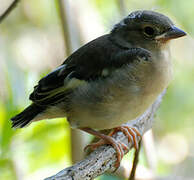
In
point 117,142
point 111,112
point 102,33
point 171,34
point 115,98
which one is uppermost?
point 102,33

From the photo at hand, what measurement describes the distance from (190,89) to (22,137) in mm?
3311

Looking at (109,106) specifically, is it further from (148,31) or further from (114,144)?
(148,31)

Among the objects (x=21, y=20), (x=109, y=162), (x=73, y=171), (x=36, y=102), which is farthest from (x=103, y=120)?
(x=21, y=20)

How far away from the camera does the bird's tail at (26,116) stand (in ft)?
12.1

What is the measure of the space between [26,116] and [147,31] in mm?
1307

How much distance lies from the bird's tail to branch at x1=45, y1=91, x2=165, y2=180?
650mm

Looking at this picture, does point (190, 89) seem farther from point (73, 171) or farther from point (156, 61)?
point (73, 171)

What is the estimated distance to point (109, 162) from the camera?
11.7 feet

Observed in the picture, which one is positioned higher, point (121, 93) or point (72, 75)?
point (72, 75)

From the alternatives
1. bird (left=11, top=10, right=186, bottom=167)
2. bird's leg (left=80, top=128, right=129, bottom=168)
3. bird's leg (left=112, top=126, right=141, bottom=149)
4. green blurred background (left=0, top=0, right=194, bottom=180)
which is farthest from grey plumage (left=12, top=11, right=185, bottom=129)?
green blurred background (left=0, top=0, right=194, bottom=180)

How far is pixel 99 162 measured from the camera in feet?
10.8

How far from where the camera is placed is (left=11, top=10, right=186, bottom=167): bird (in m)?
3.57

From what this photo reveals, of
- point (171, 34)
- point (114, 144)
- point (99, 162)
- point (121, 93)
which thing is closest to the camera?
point (99, 162)

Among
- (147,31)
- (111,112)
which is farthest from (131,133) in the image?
(147,31)
